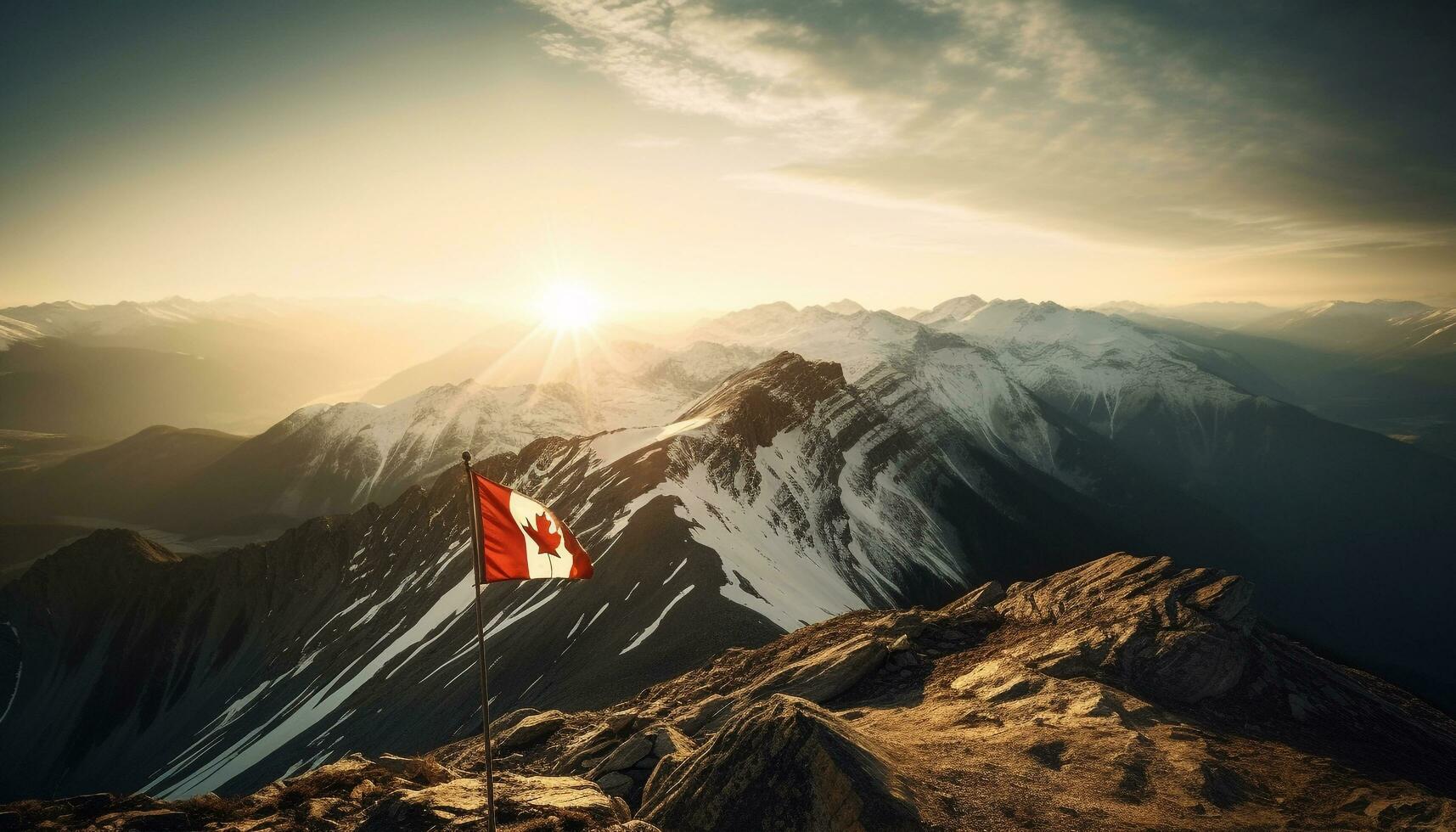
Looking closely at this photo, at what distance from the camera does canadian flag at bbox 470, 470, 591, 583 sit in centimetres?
1554

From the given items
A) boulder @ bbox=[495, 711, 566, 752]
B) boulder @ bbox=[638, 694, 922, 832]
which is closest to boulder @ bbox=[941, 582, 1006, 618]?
boulder @ bbox=[638, 694, 922, 832]

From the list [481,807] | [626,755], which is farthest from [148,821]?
[626,755]

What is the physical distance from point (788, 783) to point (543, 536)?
967cm

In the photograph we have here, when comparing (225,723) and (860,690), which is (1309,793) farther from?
(225,723)

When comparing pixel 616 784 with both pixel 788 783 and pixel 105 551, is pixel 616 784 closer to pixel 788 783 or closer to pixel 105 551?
pixel 788 783

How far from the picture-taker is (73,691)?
337 ft

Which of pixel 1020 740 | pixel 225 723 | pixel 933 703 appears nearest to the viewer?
pixel 1020 740

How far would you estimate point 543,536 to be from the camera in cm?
1720

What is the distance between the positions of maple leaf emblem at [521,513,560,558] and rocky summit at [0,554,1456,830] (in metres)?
6.65

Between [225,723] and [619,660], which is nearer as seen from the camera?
[619,660]

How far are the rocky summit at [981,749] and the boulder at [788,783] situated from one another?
6cm

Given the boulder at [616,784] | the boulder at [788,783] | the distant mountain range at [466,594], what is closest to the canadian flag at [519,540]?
the boulder at [788,783]

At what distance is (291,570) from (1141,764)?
124 m

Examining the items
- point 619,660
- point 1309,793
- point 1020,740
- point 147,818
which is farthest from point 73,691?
point 1309,793
